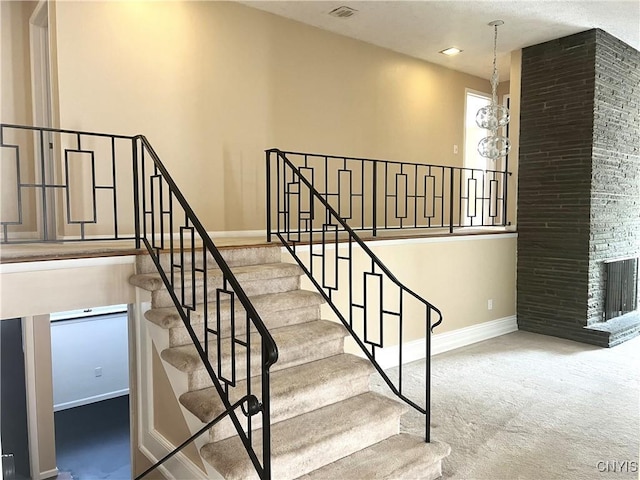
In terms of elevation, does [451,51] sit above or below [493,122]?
above

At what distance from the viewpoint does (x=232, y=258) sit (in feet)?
12.0

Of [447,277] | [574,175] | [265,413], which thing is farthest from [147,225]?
[574,175]

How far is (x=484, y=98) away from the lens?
7715 millimetres

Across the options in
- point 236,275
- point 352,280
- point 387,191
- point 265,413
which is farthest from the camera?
point 387,191

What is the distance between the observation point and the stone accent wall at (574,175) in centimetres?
546

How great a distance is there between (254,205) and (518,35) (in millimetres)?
3652

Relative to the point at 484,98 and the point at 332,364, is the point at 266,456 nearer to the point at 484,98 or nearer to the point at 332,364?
the point at 332,364

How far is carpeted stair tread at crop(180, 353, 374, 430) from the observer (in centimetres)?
258

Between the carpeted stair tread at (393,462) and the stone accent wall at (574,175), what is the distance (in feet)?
11.5

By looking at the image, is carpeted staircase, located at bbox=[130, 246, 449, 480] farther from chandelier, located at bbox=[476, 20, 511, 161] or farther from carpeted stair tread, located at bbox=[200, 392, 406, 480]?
chandelier, located at bbox=[476, 20, 511, 161]

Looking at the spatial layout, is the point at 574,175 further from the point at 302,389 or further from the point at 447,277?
the point at 302,389

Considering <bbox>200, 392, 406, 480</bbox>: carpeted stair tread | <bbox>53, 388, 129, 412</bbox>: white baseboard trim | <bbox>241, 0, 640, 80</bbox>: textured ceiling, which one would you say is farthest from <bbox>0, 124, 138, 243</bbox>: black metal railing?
<bbox>53, 388, 129, 412</bbox>: white baseboard trim

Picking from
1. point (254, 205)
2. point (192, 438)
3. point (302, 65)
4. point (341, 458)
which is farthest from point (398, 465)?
point (302, 65)

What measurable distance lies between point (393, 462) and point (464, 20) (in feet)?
15.1
